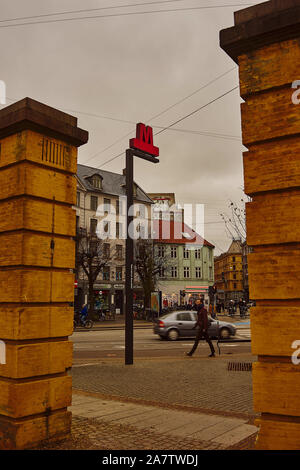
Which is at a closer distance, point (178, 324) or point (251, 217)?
point (251, 217)

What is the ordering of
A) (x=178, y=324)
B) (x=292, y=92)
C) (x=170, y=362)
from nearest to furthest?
(x=292, y=92) < (x=170, y=362) < (x=178, y=324)

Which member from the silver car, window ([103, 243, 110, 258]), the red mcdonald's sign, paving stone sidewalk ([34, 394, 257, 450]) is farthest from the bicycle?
paving stone sidewalk ([34, 394, 257, 450])

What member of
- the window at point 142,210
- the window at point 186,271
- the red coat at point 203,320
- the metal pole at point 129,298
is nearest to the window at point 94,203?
the window at point 142,210

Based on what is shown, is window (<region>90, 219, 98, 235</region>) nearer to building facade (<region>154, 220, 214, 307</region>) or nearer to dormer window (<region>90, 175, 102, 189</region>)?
dormer window (<region>90, 175, 102, 189</region>)

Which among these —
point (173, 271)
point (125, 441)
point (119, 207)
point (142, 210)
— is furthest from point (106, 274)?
point (125, 441)

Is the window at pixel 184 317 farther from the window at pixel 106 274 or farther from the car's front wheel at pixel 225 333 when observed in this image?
the window at pixel 106 274

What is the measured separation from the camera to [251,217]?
385 cm

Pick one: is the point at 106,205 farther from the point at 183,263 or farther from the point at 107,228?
the point at 183,263

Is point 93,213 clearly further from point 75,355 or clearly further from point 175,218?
point 75,355

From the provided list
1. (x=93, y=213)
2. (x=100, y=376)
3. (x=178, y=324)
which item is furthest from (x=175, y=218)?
(x=100, y=376)

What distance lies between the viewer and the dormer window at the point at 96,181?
57088 mm

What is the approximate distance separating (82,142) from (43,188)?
92 centimetres

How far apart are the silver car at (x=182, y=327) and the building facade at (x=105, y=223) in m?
30.5

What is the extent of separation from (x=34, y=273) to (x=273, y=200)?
2739 mm
